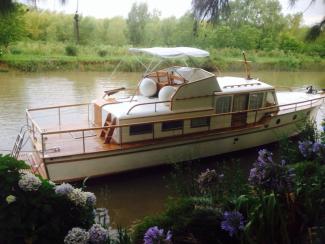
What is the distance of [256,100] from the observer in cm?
895

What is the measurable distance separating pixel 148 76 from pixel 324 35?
18.1 ft

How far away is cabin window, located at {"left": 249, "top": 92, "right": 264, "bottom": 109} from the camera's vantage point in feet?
29.0

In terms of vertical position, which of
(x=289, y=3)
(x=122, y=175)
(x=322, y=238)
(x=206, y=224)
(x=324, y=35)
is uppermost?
(x=289, y=3)

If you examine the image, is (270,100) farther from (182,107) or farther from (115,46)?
(115,46)

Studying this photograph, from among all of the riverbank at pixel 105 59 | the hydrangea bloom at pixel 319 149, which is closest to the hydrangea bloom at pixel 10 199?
the hydrangea bloom at pixel 319 149

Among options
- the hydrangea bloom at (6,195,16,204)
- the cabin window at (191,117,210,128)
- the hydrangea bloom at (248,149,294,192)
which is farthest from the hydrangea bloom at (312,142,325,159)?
the cabin window at (191,117,210,128)

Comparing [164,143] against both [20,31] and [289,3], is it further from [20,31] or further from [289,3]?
[20,31]

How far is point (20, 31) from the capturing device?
25391 millimetres

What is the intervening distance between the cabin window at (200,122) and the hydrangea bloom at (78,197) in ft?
16.6

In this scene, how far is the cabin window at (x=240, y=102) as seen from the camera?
8.59 m

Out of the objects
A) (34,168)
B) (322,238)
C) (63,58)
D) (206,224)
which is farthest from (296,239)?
(63,58)

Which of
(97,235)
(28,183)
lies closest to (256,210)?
(97,235)

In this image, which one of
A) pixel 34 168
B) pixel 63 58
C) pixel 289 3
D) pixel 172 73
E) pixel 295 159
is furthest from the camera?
pixel 63 58

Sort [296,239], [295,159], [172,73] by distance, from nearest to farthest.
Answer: [296,239]
[295,159]
[172,73]
